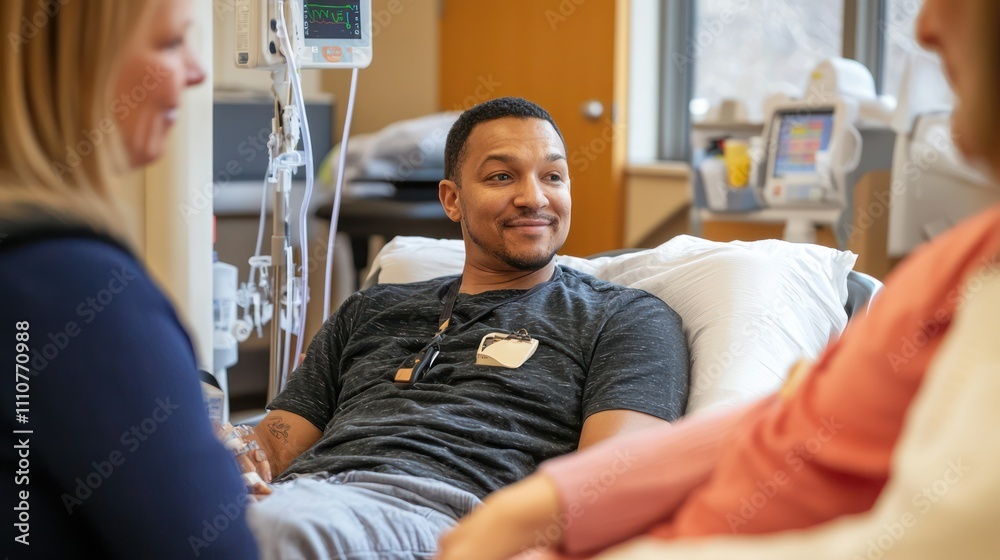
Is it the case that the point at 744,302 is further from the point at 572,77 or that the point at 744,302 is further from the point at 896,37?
the point at 572,77

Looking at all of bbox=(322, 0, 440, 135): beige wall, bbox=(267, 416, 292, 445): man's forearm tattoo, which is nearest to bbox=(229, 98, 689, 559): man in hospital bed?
bbox=(267, 416, 292, 445): man's forearm tattoo

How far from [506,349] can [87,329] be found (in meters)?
0.96

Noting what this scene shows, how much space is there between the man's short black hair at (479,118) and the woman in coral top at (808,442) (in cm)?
111

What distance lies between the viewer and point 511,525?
807 mm

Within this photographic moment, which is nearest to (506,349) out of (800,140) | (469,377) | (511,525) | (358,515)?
(469,377)

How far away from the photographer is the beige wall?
5.45 metres

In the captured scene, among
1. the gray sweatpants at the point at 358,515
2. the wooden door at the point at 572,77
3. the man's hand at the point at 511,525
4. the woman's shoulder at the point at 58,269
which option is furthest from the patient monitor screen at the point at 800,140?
the woman's shoulder at the point at 58,269

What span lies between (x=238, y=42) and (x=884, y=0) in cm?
281

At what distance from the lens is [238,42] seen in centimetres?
225

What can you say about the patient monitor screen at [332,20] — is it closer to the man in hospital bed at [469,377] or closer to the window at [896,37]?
the man in hospital bed at [469,377]

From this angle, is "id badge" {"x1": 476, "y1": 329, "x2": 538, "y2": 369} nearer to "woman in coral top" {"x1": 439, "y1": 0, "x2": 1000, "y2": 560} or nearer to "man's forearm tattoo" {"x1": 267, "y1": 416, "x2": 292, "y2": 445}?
"man's forearm tattoo" {"x1": 267, "y1": 416, "x2": 292, "y2": 445}

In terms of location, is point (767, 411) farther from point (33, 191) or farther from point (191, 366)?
point (33, 191)

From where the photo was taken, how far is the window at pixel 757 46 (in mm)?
4363

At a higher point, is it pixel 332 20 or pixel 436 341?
pixel 332 20
